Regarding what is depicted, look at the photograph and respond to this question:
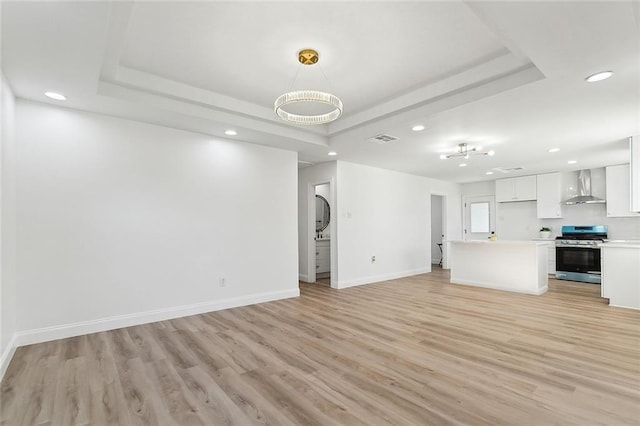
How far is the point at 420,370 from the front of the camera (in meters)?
2.56

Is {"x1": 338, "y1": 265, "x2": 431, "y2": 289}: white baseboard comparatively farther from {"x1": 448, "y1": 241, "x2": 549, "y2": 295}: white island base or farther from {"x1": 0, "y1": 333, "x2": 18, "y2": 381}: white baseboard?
{"x1": 0, "y1": 333, "x2": 18, "y2": 381}: white baseboard

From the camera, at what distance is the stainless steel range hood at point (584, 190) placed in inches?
275

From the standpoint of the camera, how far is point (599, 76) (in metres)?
2.75

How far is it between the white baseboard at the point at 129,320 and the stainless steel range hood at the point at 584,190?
7.22m

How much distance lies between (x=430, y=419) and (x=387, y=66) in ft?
10.0

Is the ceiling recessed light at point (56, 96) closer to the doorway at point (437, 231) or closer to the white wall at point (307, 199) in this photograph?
the white wall at point (307, 199)

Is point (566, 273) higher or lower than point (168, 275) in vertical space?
lower

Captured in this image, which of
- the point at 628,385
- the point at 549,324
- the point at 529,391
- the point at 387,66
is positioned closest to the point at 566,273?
the point at 549,324

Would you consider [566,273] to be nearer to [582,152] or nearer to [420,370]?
[582,152]

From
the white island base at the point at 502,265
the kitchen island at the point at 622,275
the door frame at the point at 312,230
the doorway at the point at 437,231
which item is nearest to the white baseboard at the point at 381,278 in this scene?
the door frame at the point at 312,230

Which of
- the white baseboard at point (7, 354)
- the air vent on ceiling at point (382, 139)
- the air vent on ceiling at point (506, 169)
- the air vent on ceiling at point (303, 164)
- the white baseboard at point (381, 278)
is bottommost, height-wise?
the white baseboard at point (381, 278)

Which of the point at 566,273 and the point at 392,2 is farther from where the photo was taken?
the point at 566,273

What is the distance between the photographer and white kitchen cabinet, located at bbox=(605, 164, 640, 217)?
6.40 metres

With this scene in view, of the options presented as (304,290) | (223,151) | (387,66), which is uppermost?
(387,66)
